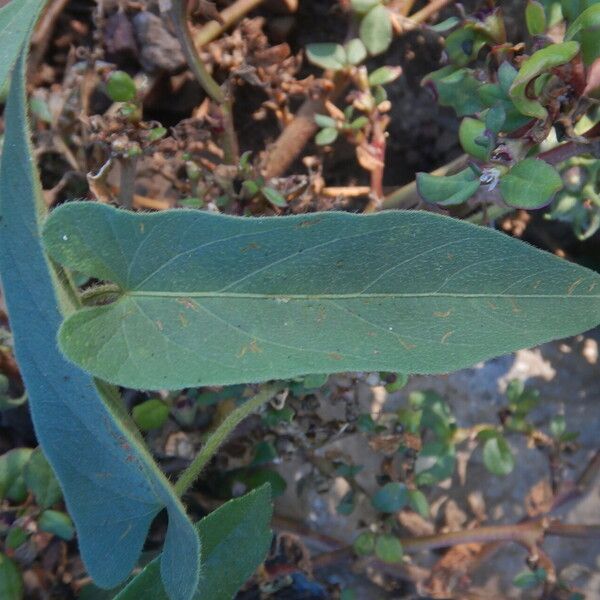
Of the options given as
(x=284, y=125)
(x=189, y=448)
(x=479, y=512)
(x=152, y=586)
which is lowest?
(x=479, y=512)

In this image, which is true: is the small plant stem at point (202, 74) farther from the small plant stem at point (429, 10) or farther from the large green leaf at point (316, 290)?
the large green leaf at point (316, 290)

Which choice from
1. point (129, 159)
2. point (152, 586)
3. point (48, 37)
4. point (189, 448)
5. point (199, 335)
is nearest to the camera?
point (199, 335)

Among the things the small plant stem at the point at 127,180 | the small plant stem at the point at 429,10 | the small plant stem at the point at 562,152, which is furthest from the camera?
the small plant stem at the point at 429,10

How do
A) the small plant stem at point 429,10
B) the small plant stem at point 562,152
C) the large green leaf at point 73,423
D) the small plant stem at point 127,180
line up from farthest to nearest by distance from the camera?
1. the small plant stem at point 429,10
2. the small plant stem at point 127,180
3. the small plant stem at point 562,152
4. the large green leaf at point 73,423

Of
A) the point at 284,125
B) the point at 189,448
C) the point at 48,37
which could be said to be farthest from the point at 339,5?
the point at 189,448

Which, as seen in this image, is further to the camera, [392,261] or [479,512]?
[479,512]

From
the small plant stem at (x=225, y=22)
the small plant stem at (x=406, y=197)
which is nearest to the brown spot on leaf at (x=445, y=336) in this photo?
the small plant stem at (x=406, y=197)

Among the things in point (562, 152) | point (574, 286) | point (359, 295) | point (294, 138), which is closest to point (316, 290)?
point (359, 295)

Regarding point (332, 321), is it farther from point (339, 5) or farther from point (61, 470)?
point (339, 5)
